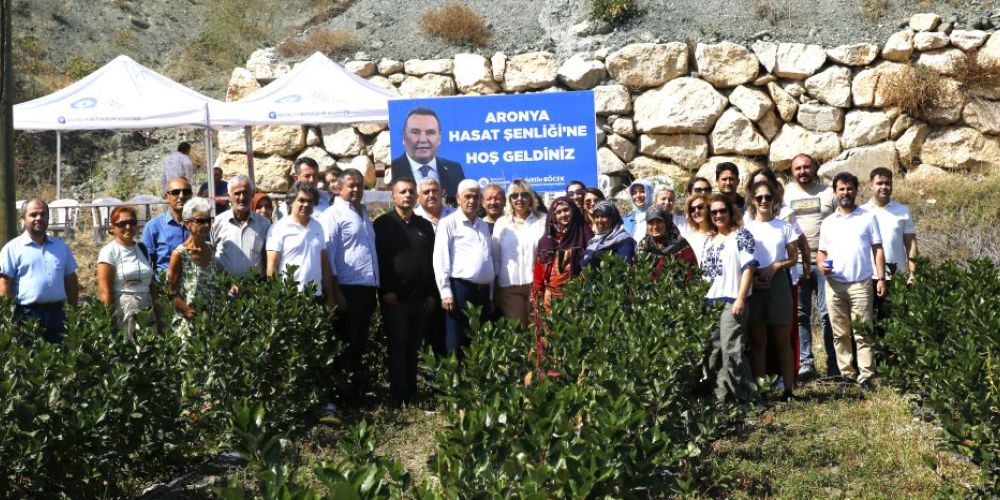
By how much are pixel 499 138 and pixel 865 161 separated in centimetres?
651

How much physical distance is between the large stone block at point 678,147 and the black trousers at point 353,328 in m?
7.44

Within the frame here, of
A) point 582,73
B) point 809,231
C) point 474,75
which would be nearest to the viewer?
point 809,231

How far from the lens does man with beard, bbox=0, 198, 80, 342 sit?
6.53m

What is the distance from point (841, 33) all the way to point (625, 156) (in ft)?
10.8

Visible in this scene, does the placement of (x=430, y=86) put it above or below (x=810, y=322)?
above

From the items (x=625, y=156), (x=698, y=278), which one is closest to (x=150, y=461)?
(x=698, y=278)

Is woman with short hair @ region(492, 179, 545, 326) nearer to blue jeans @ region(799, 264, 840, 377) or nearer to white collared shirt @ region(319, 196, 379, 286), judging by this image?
white collared shirt @ region(319, 196, 379, 286)

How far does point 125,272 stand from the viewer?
21.1 feet

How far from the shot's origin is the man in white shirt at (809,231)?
25.2ft

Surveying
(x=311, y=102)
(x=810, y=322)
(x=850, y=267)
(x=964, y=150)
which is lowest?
(x=810, y=322)

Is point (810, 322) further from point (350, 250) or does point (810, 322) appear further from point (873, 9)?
point (873, 9)

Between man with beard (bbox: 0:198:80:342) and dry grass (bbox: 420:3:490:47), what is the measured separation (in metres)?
9.38

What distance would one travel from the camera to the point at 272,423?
5.70 m

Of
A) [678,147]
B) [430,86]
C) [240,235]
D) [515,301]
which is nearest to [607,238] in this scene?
[515,301]
